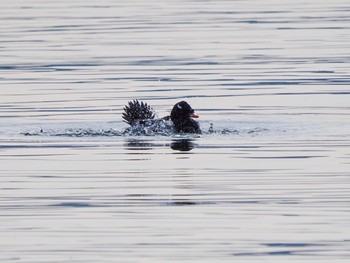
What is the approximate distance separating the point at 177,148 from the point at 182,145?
0.27 metres

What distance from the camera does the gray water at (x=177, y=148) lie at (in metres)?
12.3

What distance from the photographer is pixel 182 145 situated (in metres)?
18.2

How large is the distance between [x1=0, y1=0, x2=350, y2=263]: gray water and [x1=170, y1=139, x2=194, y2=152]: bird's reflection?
0.01 metres

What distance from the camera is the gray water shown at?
1233 cm

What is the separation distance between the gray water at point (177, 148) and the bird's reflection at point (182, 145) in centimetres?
1

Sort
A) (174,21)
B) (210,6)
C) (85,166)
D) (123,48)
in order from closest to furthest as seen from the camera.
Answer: (85,166)
(123,48)
(174,21)
(210,6)

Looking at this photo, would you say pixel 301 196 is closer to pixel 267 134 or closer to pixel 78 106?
pixel 267 134

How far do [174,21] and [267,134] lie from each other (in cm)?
2050

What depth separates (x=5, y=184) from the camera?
15078 mm

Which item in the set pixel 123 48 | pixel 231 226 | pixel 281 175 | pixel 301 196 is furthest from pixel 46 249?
pixel 123 48

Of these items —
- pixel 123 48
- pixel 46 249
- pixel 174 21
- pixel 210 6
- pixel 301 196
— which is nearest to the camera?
pixel 46 249

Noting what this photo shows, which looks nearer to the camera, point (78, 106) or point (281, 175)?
point (281, 175)

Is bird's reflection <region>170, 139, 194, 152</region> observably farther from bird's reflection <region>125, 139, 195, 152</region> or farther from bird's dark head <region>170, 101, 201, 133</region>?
bird's dark head <region>170, 101, 201, 133</region>

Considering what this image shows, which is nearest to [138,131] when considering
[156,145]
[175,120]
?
[175,120]
